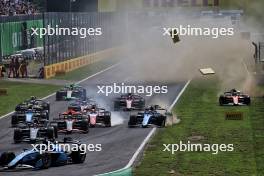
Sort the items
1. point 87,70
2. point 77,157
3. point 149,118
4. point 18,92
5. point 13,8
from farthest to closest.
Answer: point 13,8
point 87,70
point 18,92
point 149,118
point 77,157

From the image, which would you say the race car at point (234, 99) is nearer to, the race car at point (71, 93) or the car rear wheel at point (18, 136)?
the race car at point (71, 93)

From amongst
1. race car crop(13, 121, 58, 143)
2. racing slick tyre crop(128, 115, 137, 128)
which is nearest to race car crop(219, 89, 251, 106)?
racing slick tyre crop(128, 115, 137, 128)

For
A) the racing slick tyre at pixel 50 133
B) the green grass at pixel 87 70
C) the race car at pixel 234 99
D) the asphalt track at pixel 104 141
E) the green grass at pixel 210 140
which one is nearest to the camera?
the asphalt track at pixel 104 141

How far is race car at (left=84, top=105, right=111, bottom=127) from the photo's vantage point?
128 feet

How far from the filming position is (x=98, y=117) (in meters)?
39.0

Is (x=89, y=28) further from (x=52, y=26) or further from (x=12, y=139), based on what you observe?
(x=12, y=139)

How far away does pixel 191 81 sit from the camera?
213ft

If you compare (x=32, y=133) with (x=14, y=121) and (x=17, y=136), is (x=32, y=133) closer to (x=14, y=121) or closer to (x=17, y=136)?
(x=17, y=136)

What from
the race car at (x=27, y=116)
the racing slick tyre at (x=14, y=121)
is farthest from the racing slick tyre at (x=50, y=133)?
the racing slick tyre at (x=14, y=121)

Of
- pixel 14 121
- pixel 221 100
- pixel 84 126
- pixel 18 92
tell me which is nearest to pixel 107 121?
pixel 84 126

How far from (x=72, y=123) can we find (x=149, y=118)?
159 inches

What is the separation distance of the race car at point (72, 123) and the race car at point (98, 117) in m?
1.86

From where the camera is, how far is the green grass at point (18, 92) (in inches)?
1962

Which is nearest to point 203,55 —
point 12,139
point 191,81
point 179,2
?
point 191,81
